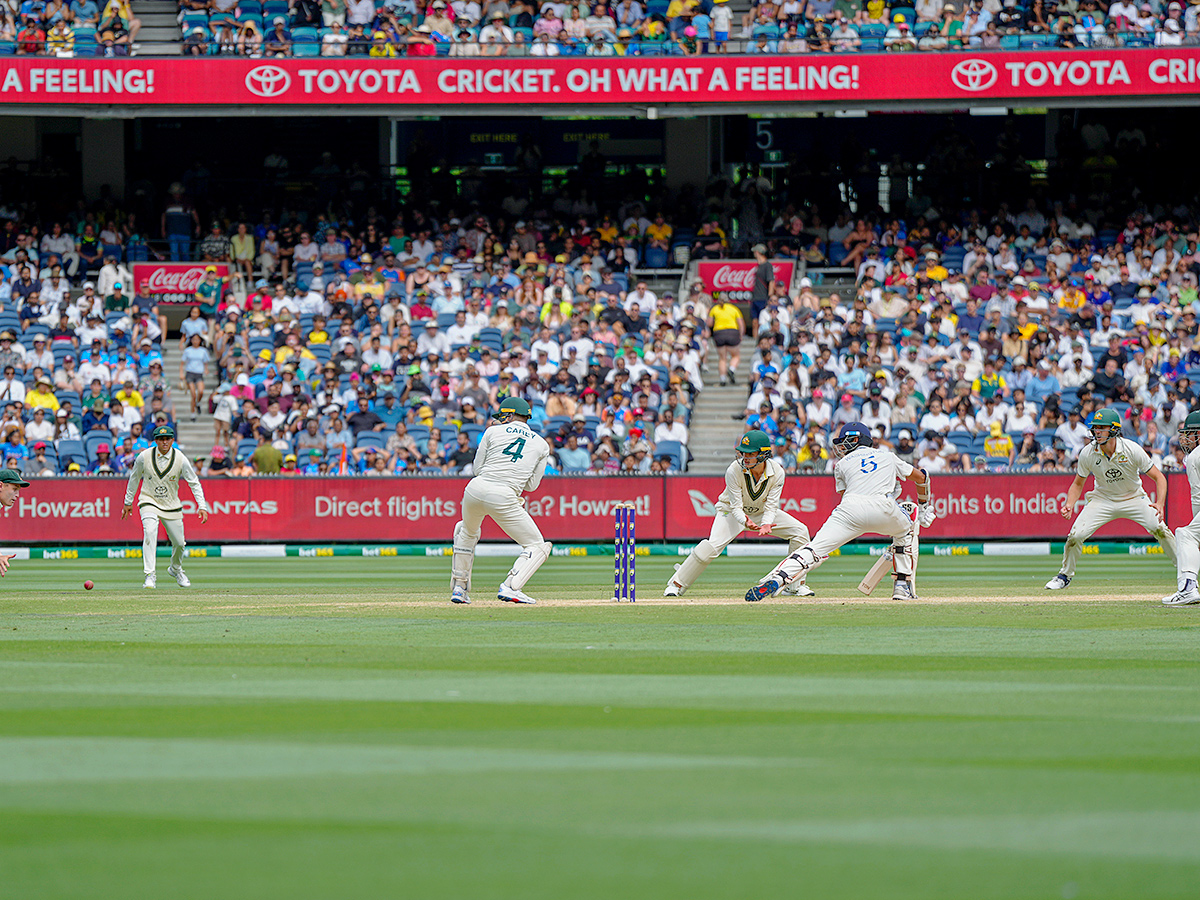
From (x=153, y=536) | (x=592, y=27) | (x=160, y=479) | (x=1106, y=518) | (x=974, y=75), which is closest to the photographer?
(x=1106, y=518)

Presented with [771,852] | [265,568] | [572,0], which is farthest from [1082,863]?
[572,0]

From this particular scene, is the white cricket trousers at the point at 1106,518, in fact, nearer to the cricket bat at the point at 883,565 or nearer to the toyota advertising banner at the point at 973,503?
the cricket bat at the point at 883,565

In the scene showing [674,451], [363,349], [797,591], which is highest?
[363,349]

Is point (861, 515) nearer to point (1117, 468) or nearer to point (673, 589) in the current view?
point (673, 589)

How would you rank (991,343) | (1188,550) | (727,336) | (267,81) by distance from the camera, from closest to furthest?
(1188,550) < (991,343) < (727,336) < (267,81)

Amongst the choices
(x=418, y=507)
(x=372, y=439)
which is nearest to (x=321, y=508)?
(x=418, y=507)

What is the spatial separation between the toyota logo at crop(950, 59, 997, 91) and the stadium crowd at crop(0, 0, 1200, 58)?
1.49 feet

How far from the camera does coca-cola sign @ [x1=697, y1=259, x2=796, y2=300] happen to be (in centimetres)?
3362

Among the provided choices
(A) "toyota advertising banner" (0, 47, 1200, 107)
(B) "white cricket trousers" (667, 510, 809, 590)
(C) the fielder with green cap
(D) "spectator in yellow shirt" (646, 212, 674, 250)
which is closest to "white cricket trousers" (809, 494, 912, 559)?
(B) "white cricket trousers" (667, 510, 809, 590)

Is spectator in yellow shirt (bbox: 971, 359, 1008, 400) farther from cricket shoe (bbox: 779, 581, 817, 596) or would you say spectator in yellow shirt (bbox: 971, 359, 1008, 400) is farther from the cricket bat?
cricket shoe (bbox: 779, 581, 817, 596)

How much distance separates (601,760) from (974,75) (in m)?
29.4

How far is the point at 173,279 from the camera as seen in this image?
3416 cm

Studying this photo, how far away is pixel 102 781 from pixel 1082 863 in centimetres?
344

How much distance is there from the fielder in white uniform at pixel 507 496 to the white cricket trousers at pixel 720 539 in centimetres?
166
